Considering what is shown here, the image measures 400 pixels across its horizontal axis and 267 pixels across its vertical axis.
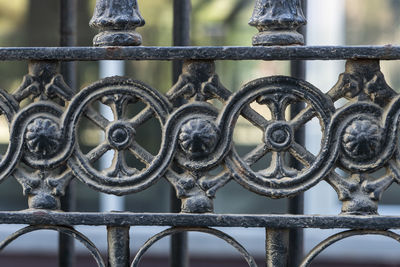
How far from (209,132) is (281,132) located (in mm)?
94

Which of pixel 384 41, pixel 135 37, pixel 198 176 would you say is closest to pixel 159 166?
pixel 198 176

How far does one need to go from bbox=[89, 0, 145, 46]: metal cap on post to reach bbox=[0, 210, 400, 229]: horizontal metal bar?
23 centimetres

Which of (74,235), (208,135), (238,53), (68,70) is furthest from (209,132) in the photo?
(68,70)

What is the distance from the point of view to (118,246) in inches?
37.6

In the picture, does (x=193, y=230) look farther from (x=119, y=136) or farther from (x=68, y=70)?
(x=68, y=70)

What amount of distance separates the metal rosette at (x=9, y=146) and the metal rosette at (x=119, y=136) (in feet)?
0.24

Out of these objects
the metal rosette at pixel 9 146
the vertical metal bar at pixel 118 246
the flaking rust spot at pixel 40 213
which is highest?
the metal rosette at pixel 9 146

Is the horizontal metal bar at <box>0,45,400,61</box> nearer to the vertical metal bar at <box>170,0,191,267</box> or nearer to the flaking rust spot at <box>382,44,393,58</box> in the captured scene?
the flaking rust spot at <box>382,44,393,58</box>

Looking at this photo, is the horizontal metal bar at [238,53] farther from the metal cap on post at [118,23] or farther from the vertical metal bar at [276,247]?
the vertical metal bar at [276,247]

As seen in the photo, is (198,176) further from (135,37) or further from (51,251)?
(51,251)

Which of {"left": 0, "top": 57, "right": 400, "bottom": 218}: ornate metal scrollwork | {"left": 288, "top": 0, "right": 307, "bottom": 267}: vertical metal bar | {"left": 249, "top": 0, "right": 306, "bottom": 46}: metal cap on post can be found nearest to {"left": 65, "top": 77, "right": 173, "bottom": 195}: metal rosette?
{"left": 0, "top": 57, "right": 400, "bottom": 218}: ornate metal scrollwork

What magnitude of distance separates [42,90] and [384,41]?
3447mm

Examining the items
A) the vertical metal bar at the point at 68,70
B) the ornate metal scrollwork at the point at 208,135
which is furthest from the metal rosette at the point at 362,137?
the vertical metal bar at the point at 68,70

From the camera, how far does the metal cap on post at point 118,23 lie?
3.04ft
